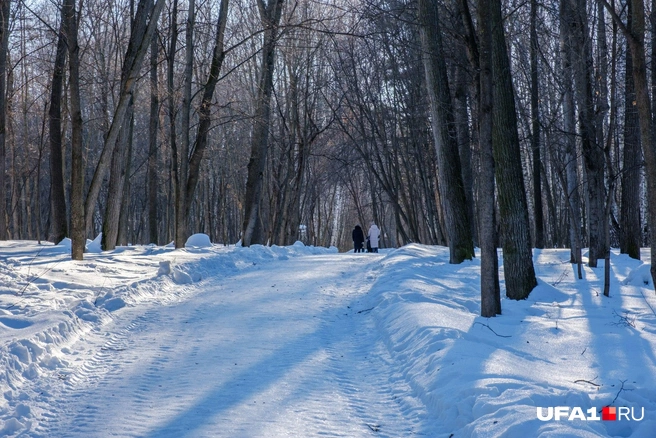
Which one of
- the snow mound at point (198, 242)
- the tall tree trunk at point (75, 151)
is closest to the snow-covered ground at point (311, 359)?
the tall tree trunk at point (75, 151)

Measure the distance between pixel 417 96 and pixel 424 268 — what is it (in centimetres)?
1471

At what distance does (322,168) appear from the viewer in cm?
4528

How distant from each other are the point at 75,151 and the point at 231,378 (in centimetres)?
976

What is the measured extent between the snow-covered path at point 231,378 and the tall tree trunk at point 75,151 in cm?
449

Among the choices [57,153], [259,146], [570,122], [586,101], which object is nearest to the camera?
[586,101]

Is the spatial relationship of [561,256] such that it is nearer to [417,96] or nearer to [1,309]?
[417,96]

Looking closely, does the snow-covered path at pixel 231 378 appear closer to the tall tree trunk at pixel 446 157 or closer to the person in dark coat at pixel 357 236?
the tall tree trunk at pixel 446 157

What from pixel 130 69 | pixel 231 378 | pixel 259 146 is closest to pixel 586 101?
pixel 130 69

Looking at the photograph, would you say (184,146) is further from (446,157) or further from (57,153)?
(446,157)

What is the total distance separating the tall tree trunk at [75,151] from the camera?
13.0 metres

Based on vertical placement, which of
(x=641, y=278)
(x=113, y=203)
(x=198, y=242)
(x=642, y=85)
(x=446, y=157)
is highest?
(x=446, y=157)

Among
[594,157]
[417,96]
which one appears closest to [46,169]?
[417,96]

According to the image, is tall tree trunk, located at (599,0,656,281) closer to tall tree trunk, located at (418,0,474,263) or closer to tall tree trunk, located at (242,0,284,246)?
tall tree trunk, located at (418,0,474,263)

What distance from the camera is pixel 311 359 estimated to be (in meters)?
6.35
